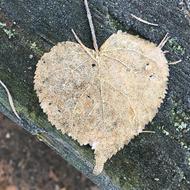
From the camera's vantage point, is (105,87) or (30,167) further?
(30,167)

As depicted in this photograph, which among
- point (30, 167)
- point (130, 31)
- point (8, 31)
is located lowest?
point (30, 167)

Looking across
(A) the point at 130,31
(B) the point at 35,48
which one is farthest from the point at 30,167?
(A) the point at 130,31

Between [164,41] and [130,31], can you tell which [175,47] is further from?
[130,31]

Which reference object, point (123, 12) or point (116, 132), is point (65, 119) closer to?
point (116, 132)

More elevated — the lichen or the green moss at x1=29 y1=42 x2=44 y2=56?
the lichen

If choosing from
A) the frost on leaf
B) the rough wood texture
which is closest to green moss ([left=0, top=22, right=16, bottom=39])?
the rough wood texture

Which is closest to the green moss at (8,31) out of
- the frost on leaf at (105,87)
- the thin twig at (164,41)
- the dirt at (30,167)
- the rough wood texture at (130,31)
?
the rough wood texture at (130,31)

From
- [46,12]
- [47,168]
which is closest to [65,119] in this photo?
[46,12]

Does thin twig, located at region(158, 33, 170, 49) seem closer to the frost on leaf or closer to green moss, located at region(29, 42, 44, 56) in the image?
the frost on leaf
